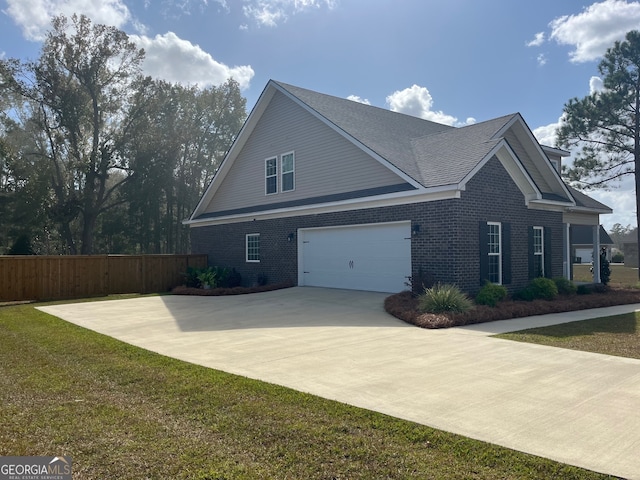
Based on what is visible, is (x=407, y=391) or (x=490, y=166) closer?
(x=407, y=391)

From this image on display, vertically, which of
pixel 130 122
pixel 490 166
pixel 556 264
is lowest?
pixel 556 264

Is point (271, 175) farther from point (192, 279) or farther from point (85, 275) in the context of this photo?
point (85, 275)

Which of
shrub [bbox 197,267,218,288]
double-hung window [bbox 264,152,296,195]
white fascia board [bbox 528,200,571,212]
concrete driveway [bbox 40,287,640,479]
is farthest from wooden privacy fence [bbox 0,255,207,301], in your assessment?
white fascia board [bbox 528,200,571,212]

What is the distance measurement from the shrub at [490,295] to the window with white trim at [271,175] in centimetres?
976

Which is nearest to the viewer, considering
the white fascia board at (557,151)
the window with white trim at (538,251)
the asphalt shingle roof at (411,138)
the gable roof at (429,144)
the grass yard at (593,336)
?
the grass yard at (593,336)

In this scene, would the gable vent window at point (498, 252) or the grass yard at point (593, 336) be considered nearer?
the grass yard at point (593, 336)

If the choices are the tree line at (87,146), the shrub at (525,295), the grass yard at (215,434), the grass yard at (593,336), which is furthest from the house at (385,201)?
the tree line at (87,146)

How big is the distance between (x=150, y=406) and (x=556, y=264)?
15179mm

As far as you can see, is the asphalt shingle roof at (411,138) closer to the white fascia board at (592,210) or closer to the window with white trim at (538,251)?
the window with white trim at (538,251)

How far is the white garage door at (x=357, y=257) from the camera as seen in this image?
14.1m

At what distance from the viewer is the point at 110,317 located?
1186 centimetres

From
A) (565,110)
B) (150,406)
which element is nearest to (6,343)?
(150,406)

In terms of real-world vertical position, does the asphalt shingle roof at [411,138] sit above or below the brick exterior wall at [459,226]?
above

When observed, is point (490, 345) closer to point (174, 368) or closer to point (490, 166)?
point (174, 368)
